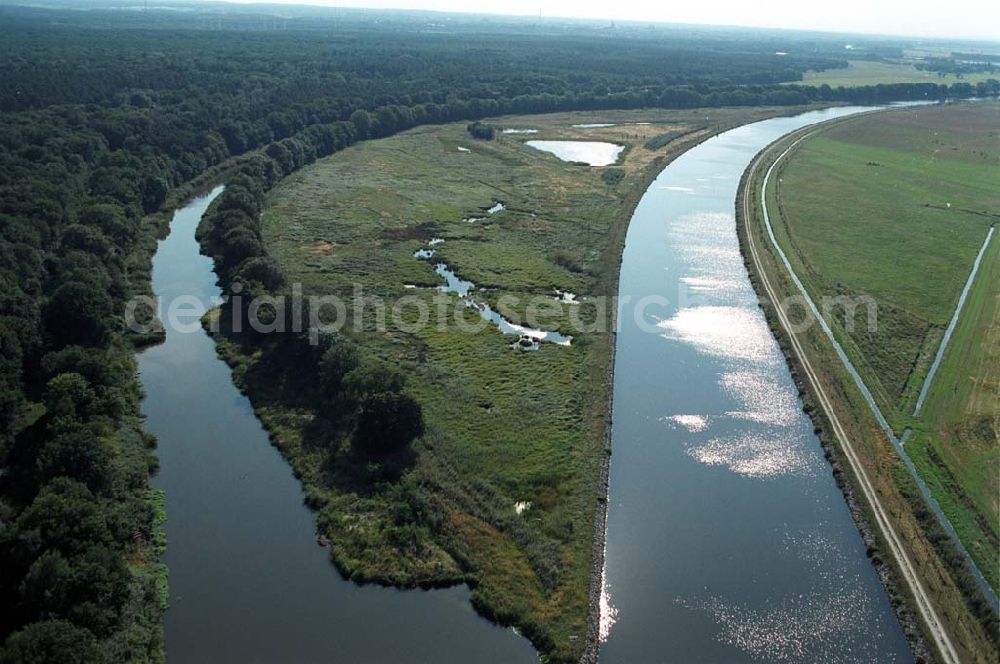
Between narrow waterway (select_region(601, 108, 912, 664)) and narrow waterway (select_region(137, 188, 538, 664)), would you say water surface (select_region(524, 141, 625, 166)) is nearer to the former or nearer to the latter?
narrow waterway (select_region(601, 108, 912, 664))

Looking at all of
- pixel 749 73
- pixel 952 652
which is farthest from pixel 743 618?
pixel 749 73

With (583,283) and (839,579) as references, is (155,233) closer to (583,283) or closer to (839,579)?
(583,283)

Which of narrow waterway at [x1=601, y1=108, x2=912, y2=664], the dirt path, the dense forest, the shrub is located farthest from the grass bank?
the dense forest

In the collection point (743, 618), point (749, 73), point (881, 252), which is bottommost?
point (743, 618)

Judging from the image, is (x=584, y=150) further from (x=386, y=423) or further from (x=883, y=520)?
(x=883, y=520)

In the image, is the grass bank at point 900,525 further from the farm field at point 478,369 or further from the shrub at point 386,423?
the shrub at point 386,423

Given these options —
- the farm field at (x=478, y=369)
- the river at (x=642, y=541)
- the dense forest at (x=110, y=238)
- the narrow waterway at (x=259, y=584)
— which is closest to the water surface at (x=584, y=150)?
the farm field at (x=478, y=369)

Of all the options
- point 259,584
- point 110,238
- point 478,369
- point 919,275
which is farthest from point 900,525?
point 110,238
